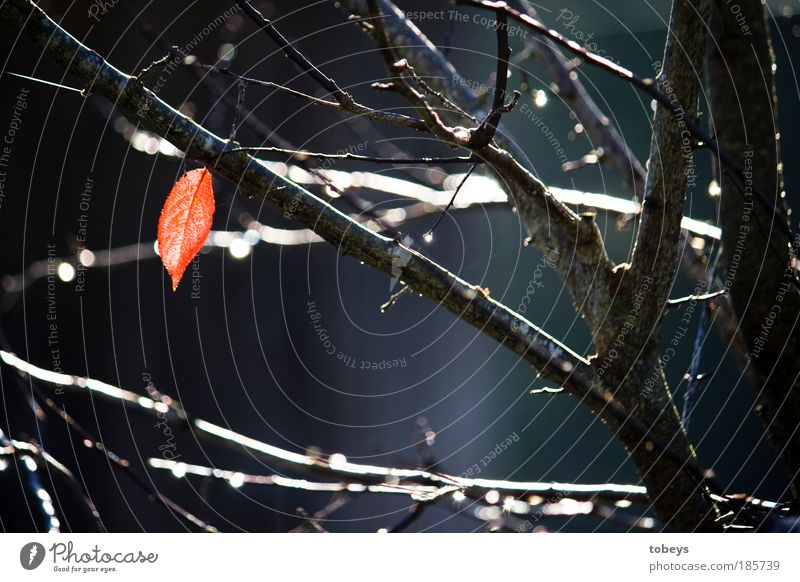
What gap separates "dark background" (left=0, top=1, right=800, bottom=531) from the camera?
0.72 m

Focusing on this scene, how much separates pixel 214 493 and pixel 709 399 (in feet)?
2.27

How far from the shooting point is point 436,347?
102cm

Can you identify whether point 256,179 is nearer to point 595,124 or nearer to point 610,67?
point 610,67

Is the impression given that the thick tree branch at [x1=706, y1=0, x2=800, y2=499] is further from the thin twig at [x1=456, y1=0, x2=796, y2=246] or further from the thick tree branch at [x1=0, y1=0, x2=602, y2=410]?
the thick tree branch at [x1=0, y1=0, x2=602, y2=410]

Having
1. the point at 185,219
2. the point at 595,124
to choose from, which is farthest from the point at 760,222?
the point at 185,219

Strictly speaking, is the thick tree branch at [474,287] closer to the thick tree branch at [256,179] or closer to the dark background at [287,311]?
the thick tree branch at [256,179]

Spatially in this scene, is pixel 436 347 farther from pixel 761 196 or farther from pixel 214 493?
pixel 761 196
